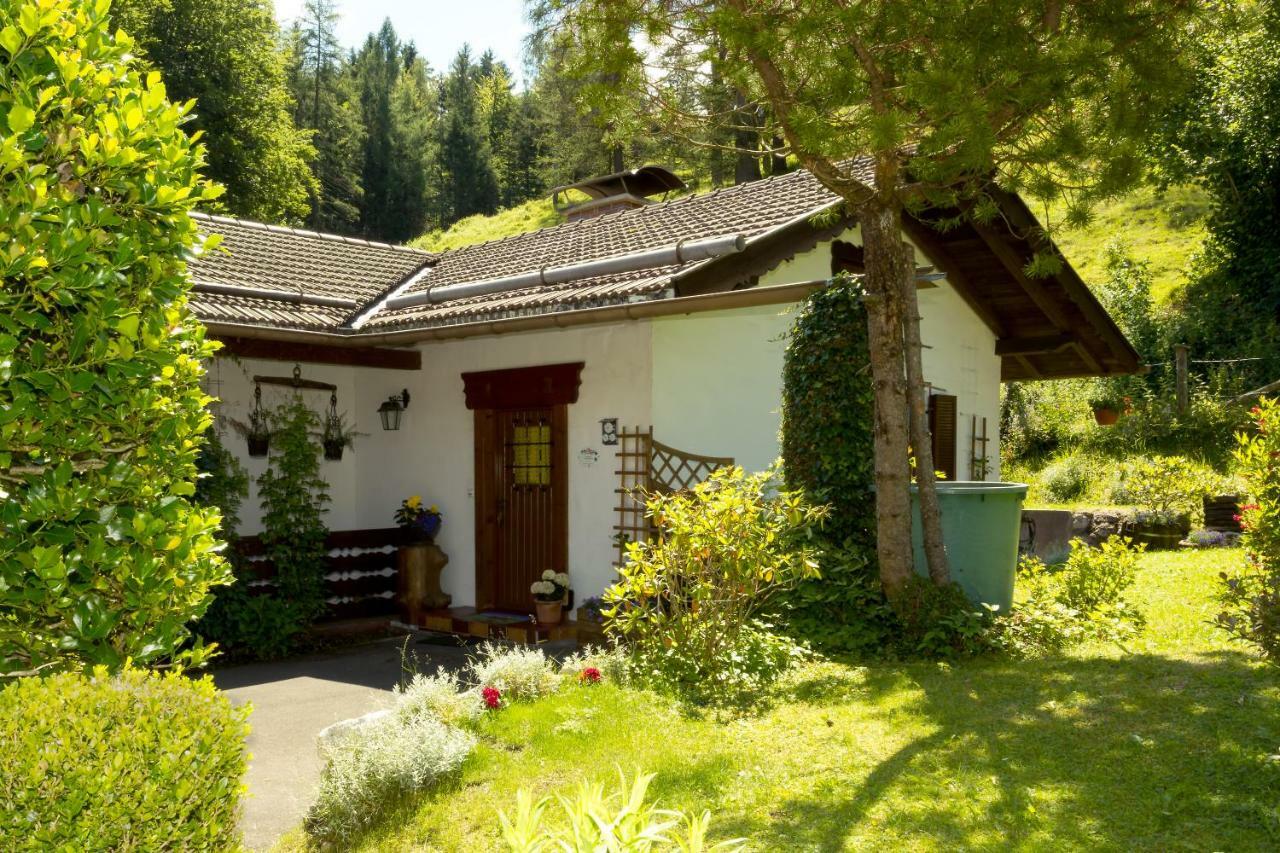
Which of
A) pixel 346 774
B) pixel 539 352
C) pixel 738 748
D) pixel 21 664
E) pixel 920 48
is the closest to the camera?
pixel 21 664

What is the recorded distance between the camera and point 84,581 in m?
2.98

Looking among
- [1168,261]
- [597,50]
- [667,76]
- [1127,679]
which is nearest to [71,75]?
[597,50]

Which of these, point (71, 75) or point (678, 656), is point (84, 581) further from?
point (678, 656)

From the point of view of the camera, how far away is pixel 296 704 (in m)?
6.76

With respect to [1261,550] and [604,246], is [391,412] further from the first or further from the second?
[1261,550]

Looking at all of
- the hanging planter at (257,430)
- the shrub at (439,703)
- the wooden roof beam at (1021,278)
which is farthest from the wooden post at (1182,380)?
the shrub at (439,703)

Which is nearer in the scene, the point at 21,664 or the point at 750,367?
the point at 21,664

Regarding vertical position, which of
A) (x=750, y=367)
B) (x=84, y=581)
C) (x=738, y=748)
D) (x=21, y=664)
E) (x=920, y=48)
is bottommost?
(x=738, y=748)

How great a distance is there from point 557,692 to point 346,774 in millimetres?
1576

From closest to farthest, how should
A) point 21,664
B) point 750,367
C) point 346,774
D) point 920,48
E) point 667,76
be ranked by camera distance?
point 21,664, point 346,774, point 920,48, point 667,76, point 750,367

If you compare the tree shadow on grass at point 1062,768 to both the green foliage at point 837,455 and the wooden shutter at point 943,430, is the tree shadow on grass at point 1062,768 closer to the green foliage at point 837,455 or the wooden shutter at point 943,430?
the green foliage at point 837,455

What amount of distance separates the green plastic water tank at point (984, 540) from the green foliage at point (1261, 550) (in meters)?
1.35

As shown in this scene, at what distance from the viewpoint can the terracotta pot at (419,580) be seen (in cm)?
978

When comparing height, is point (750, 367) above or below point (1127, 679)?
above
